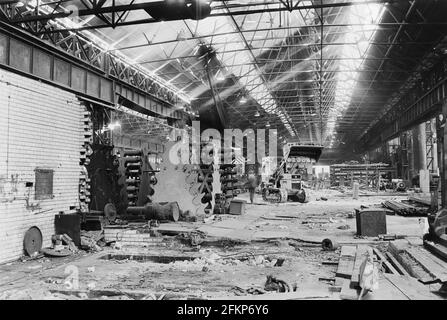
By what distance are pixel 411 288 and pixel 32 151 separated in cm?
819

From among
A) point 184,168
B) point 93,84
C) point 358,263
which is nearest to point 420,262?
point 358,263

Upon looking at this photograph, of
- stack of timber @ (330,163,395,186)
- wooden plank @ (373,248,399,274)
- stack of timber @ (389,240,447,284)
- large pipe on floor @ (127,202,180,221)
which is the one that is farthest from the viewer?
stack of timber @ (330,163,395,186)

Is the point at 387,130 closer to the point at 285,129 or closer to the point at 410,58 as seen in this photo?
the point at 285,129

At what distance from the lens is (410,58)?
18.7 m

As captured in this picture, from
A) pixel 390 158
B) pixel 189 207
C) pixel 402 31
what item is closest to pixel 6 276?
pixel 189 207

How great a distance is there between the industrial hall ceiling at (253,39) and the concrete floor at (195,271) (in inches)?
226

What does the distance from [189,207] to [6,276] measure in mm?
8021

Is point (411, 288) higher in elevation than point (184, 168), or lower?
lower

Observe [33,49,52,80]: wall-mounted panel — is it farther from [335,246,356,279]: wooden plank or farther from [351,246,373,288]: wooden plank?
[351,246,373,288]: wooden plank

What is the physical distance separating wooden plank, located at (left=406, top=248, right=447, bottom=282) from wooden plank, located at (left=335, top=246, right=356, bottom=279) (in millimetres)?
1006

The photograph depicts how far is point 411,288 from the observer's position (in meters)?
4.71

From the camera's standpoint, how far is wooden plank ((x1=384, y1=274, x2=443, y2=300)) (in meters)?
4.41

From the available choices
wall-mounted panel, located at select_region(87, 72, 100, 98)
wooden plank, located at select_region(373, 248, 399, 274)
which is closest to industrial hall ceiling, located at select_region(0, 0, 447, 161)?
wall-mounted panel, located at select_region(87, 72, 100, 98)

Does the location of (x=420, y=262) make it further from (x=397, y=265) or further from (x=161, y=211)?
(x=161, y=211)
